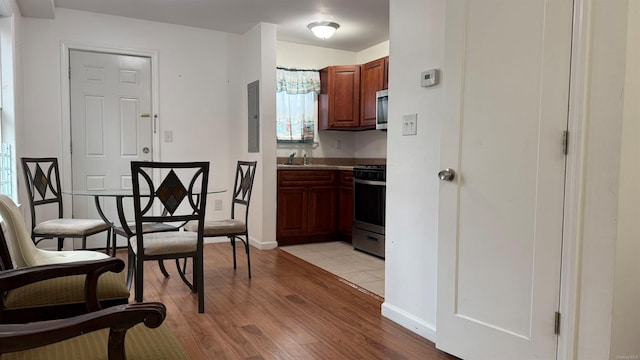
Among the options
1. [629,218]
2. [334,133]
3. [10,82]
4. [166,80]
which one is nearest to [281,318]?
[629,218]

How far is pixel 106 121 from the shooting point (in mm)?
4312

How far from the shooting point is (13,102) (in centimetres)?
345

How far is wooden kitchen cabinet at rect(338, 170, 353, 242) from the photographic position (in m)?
4.79

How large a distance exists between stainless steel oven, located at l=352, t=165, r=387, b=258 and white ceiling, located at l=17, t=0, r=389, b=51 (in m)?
1.49

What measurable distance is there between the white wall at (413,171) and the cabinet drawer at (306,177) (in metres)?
2.17

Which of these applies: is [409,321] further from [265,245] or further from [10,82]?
[10,82]

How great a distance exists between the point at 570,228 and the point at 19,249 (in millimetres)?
2140

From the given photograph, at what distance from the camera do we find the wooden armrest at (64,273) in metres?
1.32

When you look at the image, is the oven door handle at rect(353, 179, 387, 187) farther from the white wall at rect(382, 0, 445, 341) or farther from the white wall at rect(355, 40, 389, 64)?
the white wall at rect(355, 40, 389, 64)

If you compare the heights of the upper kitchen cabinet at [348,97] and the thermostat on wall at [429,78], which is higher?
the upper kitchen cabinet at [348,97]

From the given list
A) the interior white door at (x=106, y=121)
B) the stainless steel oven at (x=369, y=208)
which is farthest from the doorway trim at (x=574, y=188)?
the interior white door at (x=106, y=121)

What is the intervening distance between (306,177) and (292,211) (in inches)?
16.0

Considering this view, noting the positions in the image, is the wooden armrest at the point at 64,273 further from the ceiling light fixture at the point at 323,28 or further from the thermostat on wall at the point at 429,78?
the ceiling light fixture at the point at 323,28

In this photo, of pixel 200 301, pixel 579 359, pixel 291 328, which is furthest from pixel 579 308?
pixel 200 301
